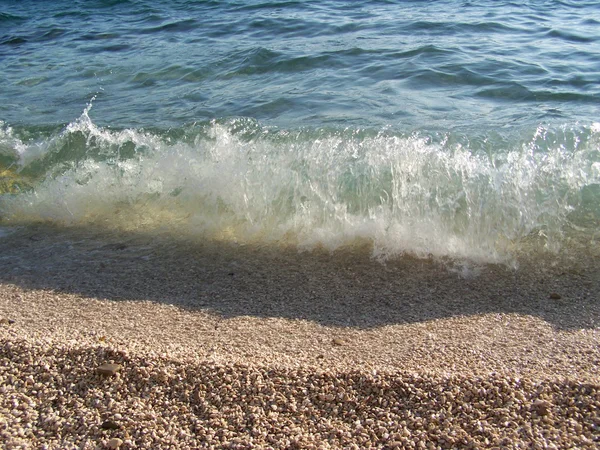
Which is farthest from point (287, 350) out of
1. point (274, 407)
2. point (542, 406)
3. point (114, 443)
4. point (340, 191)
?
point (340, 191)

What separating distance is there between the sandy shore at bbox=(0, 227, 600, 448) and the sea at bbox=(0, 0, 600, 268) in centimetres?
36

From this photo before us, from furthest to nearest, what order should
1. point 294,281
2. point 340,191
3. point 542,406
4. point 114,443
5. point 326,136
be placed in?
point 326,136 < point 340,191 < point 294,281 < point 542,406 < point 114,443

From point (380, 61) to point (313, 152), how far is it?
318 cm

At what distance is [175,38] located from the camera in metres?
8.97

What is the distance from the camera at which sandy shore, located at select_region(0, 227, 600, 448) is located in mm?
2264

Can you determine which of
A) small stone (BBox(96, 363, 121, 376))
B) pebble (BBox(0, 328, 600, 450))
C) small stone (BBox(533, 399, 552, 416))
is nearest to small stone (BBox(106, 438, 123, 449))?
pebble (BBox(0, 328, 600, 450))

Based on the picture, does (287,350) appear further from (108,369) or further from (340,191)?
(340,191)

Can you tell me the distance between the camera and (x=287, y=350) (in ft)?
9.25

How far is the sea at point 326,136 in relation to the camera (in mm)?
4043

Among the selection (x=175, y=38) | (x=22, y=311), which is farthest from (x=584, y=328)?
(x=175, y=38)

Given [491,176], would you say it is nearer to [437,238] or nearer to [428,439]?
[437,238]

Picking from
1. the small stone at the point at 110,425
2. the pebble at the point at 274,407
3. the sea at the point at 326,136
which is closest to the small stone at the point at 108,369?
the pebble at the point at 274,407

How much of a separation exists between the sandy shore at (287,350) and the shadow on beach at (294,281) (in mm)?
12

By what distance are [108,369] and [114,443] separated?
0.39 m
